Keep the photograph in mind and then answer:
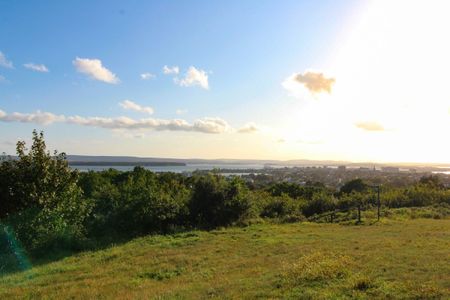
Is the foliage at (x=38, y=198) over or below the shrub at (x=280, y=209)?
over

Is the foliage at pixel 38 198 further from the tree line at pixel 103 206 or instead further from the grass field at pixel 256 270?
the grass field at pixel 256 270

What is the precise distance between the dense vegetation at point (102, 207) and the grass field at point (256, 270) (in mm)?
2086

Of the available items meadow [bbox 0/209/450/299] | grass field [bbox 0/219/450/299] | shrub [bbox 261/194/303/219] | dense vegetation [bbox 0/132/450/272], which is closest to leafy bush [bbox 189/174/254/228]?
dense vegetation [bbox 0/132/450/272]

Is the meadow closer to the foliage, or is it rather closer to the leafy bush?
the foliage

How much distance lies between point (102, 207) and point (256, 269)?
14414 mm

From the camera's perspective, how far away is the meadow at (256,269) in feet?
30.0

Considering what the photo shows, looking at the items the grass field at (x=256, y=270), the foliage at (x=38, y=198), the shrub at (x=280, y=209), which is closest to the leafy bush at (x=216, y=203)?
the shrub at (x=280, y=209)

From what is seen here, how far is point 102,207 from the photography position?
24078 millimetres

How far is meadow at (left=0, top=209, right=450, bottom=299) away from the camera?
9.13 metres

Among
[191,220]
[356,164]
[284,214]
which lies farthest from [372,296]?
[356,164]

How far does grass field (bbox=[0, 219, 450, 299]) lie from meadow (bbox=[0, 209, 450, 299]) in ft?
0.08

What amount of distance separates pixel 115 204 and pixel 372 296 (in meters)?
18.0

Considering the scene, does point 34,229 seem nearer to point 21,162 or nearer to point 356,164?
point 21,162

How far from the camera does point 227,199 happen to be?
2534 centimetres
